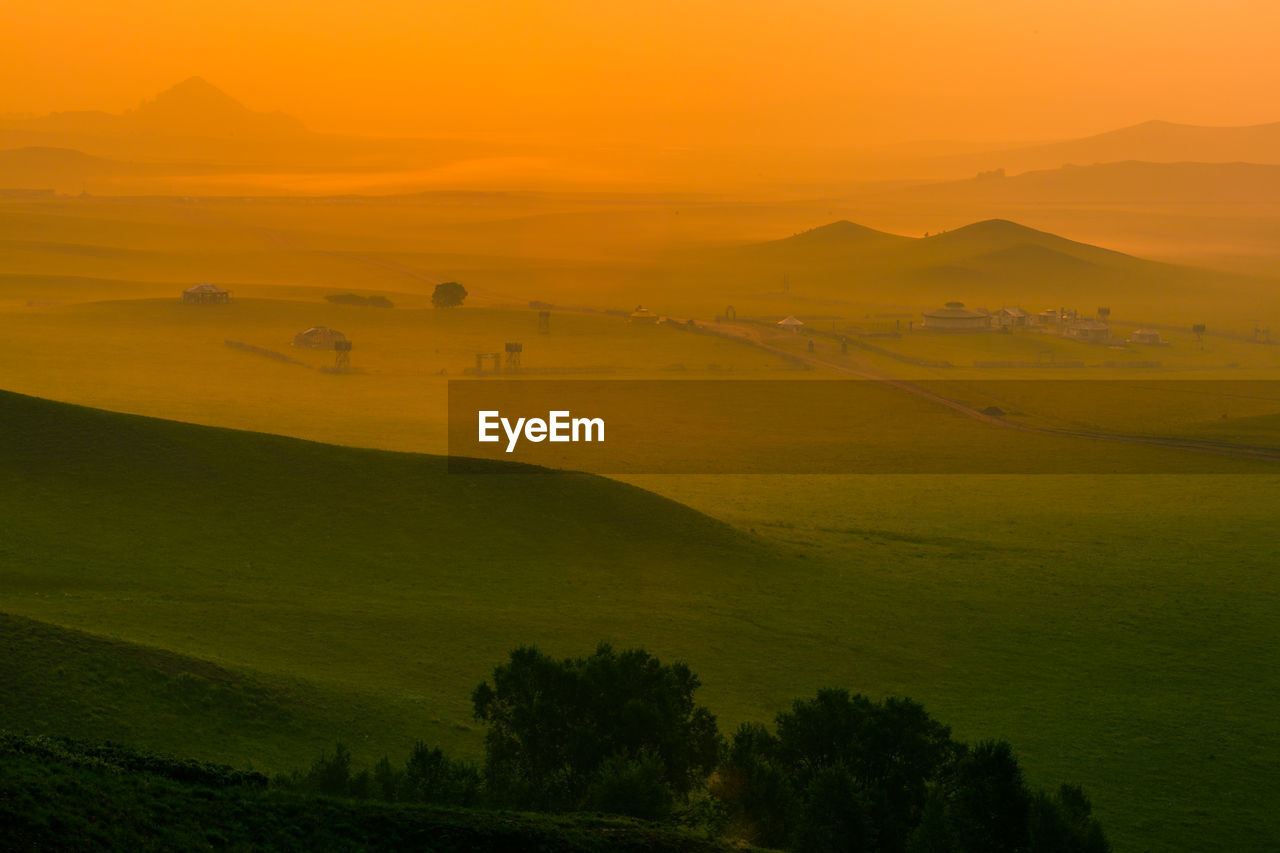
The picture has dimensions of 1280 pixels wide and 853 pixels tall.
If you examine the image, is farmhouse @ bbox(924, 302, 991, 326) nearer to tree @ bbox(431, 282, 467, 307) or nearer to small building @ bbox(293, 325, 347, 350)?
tree @ bbox(431, 282, 467, 307)

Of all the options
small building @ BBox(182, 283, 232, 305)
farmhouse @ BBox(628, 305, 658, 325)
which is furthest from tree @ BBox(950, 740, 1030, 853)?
small building @ BBox(182, 283, 232, 305)

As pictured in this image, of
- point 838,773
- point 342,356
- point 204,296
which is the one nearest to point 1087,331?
point 342,356

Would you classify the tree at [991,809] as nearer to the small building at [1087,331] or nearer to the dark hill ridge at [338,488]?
the dark hill ridge at [338,488]

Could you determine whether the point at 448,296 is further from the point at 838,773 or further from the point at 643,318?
the point at 838,773

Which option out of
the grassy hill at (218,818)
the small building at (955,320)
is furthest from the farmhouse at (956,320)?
the grassy hill at (218,818)

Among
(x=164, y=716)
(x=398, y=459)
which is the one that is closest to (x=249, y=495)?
(x=398, y=459)

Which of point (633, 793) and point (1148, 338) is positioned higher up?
point (1148, 338)

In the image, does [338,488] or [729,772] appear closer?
[729,772]

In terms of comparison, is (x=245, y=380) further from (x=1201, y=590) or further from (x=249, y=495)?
(x=1201, y=590)
